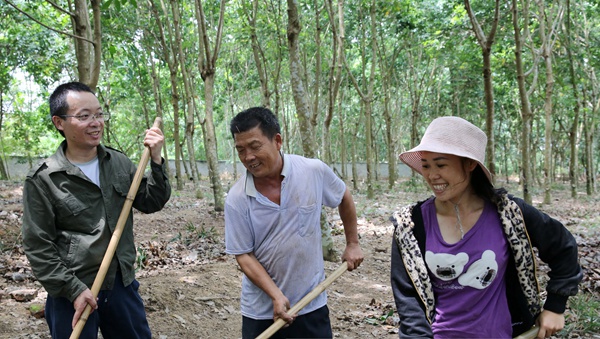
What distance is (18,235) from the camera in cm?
695

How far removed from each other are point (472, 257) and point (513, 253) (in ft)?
0.54

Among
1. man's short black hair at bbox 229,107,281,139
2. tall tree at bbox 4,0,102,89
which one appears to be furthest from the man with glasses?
tall tree at bbox 4,0,102,89

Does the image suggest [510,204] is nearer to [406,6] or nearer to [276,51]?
[406,6]

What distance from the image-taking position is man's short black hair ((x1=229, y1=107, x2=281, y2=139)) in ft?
8.20

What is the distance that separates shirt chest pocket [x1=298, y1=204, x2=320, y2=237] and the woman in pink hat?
1.96 feet

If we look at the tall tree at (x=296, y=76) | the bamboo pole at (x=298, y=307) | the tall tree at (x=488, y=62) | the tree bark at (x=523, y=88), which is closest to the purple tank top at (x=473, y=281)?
the bamboo pole at (x=298, y=307)

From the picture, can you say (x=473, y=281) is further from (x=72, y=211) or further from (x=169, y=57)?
(x=169, y=57)

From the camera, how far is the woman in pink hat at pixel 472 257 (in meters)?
1.97

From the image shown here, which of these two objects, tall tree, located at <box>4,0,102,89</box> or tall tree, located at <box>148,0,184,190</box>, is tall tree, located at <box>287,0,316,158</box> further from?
tall tree, located at <box>148,0,184,190</box>

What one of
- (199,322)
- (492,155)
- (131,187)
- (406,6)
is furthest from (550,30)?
(131,187)

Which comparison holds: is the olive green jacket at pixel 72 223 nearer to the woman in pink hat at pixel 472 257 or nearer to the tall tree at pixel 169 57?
the woman in pink hat at pixel 472 257

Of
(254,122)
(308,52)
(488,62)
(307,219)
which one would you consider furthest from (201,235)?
(308,52)

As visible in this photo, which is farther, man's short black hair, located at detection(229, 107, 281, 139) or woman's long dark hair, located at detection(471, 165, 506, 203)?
man's short black hair, located at detection(229, 107, 281, 139)

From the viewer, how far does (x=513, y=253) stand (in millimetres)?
1981
